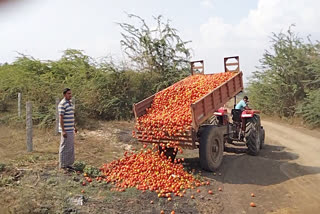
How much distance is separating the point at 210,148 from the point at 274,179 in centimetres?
156

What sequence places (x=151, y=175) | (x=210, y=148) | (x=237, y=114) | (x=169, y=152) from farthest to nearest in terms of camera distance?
(x=237, y=114) → (x=169, y=152) → (x=210, y=148) → (x=151, y=175)

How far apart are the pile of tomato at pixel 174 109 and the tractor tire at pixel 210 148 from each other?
0.65 m

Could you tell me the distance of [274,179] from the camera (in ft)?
22.2

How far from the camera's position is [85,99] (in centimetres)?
1438

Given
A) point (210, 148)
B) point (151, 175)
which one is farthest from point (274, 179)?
point (151, 175)

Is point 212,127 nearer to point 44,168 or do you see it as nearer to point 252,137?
point 252,137

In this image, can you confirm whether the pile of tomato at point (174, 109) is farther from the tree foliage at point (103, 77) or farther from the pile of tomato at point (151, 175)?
the tree foliage at point (103, 77)

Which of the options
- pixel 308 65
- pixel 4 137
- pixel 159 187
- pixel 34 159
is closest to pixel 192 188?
pixel 159 187

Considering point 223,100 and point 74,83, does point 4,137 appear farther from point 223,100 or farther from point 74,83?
point 223,100

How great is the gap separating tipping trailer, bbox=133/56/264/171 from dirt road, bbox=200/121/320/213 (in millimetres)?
453

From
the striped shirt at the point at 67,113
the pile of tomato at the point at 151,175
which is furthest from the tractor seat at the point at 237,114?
the striped shirt at the point at 67,113

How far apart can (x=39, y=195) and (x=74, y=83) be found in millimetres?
10218

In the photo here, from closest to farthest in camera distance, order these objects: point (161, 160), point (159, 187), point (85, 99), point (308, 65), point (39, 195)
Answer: point (39, 195) < point (159, 187) < point (161, 160) < point (85, 99) < point (308, 65)

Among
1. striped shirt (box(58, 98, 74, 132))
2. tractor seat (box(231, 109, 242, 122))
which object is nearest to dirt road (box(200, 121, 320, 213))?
tractor seat (box(231, 109, 242, 122))
